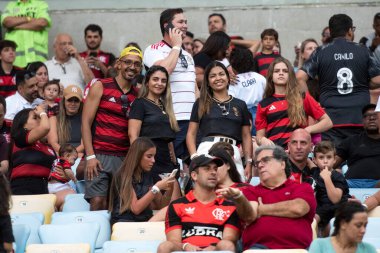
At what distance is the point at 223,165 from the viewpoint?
995 cm

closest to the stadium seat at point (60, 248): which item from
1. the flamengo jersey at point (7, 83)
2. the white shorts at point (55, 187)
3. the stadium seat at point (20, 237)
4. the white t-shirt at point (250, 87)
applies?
the stadium seat at point (20, 237)

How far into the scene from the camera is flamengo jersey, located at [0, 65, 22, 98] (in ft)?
49.5

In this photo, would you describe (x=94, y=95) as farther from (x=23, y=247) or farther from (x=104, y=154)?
(x=23, y=247)

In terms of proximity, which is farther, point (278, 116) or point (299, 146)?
point (278, 116)

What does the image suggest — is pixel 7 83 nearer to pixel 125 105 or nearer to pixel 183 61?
pixel 183 61

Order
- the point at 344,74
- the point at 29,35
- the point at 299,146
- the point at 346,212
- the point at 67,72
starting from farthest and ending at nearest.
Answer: the point at 29,35 < the point at 67,72 < the point at 344,74 < the point at 299,146 < the point at 346,212

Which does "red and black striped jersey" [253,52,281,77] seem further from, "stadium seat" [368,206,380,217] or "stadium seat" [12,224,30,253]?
"stadium seat" [12,224,30,253]

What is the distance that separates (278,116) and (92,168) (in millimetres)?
1801

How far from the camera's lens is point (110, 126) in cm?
1131

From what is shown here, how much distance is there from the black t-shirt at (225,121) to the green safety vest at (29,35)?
537 centimetres

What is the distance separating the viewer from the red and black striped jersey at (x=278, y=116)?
11383mm

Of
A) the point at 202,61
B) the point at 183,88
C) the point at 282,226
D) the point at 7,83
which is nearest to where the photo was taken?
the point at 282,226

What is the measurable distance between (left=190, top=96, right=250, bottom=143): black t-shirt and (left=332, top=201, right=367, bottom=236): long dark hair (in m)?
2.40

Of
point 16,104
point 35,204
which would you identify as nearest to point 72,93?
point 16,104
